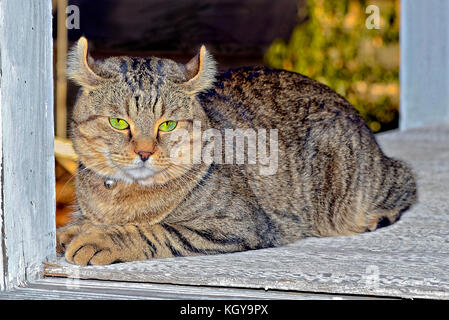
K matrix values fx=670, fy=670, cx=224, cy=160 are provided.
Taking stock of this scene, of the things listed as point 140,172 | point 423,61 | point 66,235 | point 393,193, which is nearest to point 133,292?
point 140,172

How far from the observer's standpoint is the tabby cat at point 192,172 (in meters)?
2.50

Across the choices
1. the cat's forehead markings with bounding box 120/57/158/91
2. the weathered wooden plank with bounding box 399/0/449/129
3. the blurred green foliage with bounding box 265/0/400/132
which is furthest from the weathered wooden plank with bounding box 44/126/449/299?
the blurred green foliage with bounding box 265/0/400/132

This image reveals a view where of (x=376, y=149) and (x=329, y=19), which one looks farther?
(x=329, y=19)

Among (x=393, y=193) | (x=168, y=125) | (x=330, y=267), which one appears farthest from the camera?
(x=393, y=193)

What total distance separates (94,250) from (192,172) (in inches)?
20.7

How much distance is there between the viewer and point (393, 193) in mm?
3375

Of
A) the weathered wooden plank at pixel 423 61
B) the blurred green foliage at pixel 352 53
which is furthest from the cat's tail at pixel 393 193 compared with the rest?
the blurred green foliage at pixel 352 53

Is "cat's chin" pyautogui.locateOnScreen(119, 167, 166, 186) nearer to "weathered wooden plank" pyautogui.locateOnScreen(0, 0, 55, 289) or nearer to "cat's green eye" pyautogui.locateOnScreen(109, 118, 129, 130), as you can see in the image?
"cat's green eye" pyautogui.locateOnScreen(109, 118, 129, 130)

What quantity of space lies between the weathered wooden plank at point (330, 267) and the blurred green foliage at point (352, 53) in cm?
516

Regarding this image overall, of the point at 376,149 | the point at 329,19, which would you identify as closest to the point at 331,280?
the point at 376,149

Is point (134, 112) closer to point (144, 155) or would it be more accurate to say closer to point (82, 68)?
point (144, 155)

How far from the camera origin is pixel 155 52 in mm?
6953
